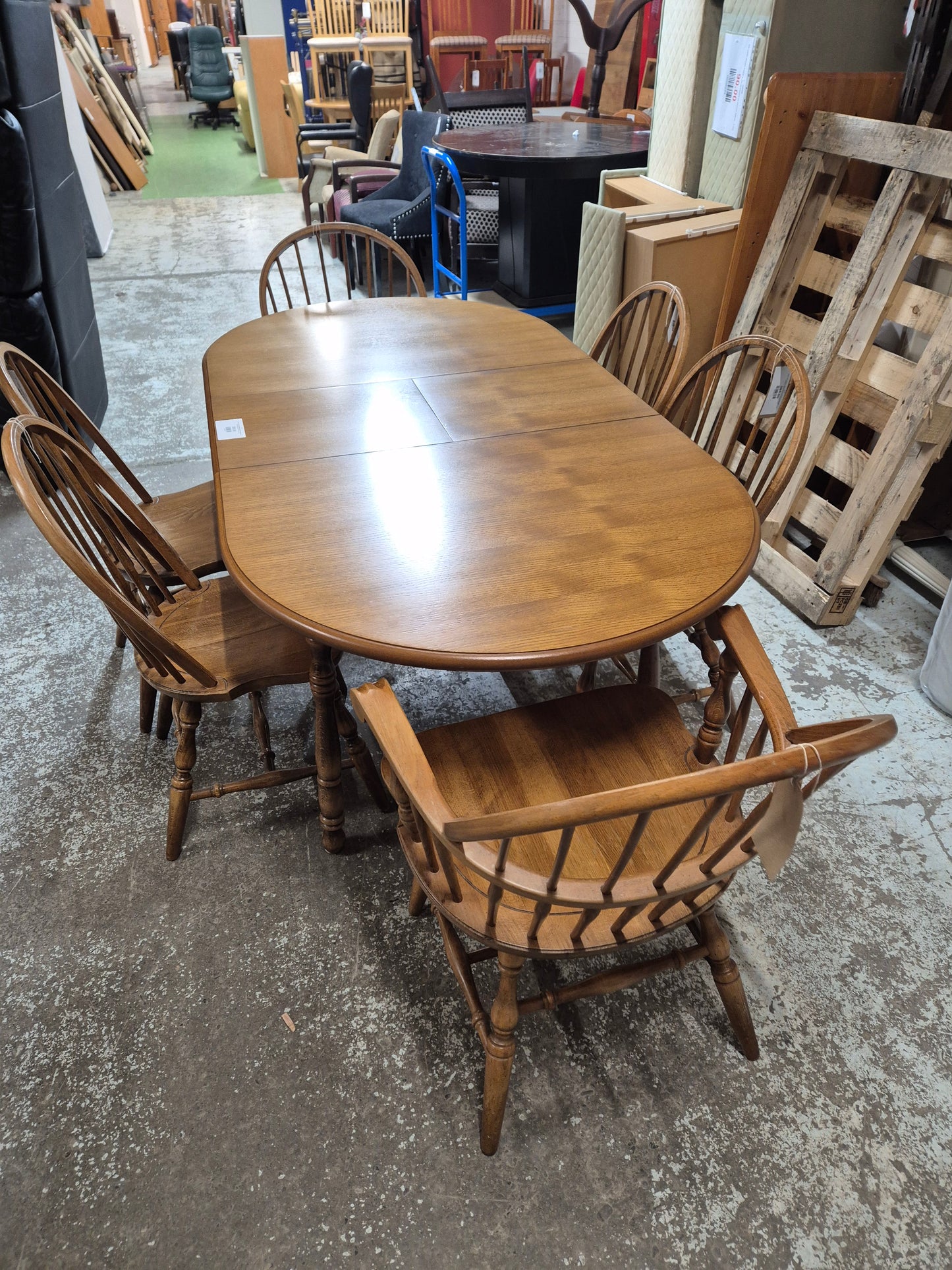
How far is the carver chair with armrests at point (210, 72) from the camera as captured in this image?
10984mm

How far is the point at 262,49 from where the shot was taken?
7902 mm

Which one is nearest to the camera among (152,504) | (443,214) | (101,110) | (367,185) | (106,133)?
(152,504)

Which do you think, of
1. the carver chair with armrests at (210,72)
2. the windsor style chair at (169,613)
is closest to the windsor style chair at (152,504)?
the windsor style chair at (169,613)

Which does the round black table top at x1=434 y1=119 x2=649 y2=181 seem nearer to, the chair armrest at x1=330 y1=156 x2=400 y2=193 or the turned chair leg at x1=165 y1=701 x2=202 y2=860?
the chair armrest at x1=330 y1=156 x2=400 y2=193

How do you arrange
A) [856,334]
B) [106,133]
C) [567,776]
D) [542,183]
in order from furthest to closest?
[106,133] → [542,183] → [856,334] → [567,776]

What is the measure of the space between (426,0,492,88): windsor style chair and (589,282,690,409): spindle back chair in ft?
28.5

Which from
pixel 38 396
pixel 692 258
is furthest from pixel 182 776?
pixel 692 258

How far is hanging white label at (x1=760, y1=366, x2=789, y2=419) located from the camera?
1.74 m

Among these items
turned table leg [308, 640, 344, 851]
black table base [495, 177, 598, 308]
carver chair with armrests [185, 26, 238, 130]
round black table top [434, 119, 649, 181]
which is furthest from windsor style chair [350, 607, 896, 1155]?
carver chair with armrests [185, 26, 238, 130]

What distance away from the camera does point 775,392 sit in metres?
1.76

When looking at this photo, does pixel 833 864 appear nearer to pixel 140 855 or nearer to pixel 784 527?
pixel 784 527

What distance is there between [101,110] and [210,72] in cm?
483

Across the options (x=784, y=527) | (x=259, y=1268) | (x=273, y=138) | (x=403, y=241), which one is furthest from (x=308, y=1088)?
(x=273, y=138)

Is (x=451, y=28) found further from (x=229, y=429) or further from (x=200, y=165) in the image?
(x=229, y=429)
